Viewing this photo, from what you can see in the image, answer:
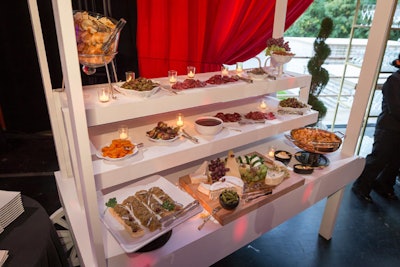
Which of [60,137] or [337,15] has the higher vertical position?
[337,15]

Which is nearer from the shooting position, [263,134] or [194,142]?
[194,142]

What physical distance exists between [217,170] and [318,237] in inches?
47.4

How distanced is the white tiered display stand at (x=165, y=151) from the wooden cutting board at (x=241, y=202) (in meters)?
0.03

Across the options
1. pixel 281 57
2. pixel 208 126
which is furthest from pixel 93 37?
pixel 281 57

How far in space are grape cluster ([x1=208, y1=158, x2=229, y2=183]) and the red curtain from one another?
4.28 feet

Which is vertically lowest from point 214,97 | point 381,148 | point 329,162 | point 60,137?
point 381,148

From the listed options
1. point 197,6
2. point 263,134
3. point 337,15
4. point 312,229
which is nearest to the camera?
point 263,134

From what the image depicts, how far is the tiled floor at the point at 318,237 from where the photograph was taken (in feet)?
6.57

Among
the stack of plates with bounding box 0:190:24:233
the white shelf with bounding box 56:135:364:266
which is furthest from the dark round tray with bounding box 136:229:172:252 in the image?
the stack of plates with bounding box 0:190:24:233

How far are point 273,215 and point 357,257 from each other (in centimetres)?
98

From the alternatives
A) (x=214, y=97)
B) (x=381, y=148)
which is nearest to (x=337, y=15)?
(x=381, y=148)

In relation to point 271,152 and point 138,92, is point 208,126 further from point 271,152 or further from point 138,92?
point 271,152

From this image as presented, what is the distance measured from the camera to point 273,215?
1551 millimetres

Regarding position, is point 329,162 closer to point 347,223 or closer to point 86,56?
point 347,223
